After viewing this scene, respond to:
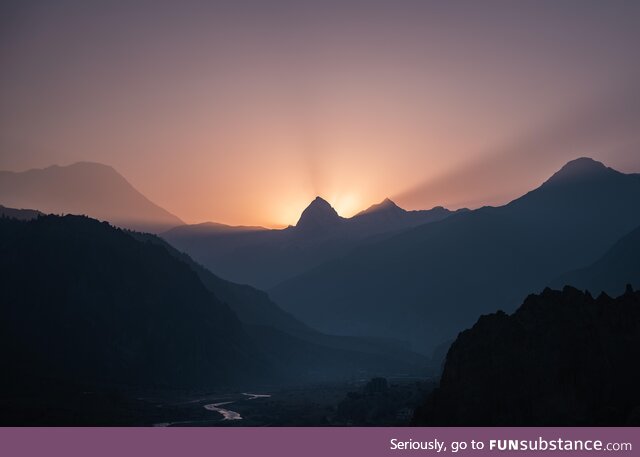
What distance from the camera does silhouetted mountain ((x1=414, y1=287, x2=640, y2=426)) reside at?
125500 mm

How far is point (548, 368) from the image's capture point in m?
132

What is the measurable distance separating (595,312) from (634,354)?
12.1 m

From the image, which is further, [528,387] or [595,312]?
[595,312]

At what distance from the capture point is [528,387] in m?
130

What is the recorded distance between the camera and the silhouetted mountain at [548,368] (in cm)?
12550

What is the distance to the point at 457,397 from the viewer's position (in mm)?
136375
